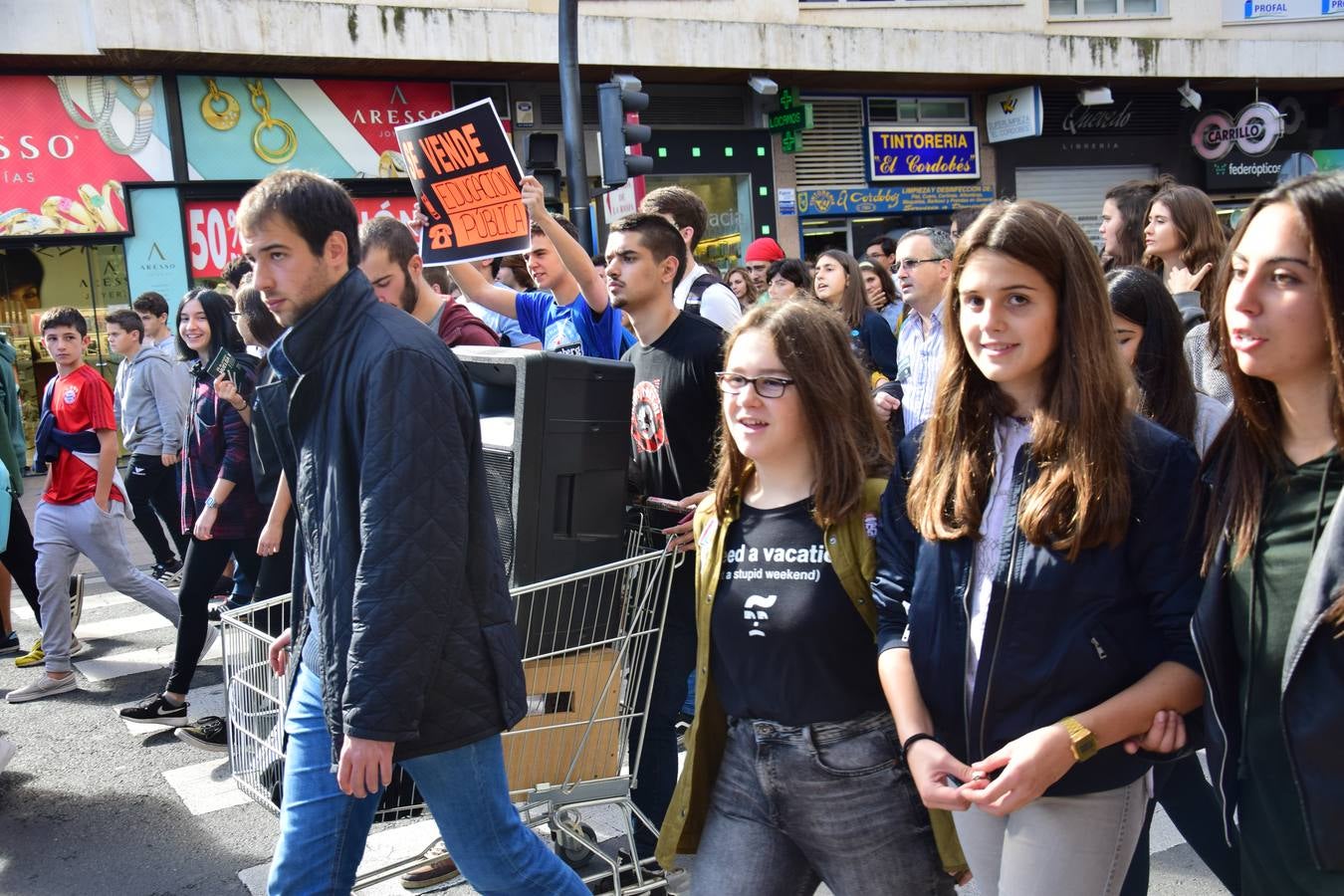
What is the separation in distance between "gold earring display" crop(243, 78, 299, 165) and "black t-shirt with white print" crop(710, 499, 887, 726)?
1373 cm

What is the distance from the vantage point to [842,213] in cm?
1919

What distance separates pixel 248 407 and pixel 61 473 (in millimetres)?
1563

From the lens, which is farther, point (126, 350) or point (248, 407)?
point (126, 350)

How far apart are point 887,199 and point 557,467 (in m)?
17.2

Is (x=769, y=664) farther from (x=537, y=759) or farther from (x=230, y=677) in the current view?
(x=230, y=677)

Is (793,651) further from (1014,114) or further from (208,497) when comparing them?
(1014,114)

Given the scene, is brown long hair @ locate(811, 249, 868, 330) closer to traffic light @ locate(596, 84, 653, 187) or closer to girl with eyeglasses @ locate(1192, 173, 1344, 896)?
traffic light @ locate(596, 84, 653, 187)

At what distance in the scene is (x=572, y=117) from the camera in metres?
10.2

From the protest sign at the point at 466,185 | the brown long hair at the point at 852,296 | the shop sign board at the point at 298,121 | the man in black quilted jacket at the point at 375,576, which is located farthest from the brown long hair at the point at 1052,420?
the shop sign board at the point at 298,121

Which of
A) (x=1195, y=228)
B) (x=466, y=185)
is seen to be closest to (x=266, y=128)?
(x=466, y=185)

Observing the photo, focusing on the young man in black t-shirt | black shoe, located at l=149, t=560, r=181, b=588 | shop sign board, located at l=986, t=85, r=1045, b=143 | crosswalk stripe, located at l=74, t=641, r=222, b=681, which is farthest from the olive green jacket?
shop sign board, located at l=986, t=85, r=1045, b=143

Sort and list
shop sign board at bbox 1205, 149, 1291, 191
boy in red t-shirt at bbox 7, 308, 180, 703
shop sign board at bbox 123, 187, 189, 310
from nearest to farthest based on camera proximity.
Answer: boy in red t-shirt at bbox 7, 308, 180, 703 < shop sign board at bbox 123, 187, 189, 310 < shop sign board at bbox 1205, 149, 1291, 191

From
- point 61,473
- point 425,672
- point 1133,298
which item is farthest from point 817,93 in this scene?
point 425,672

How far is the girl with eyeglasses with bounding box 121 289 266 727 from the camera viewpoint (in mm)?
5621
